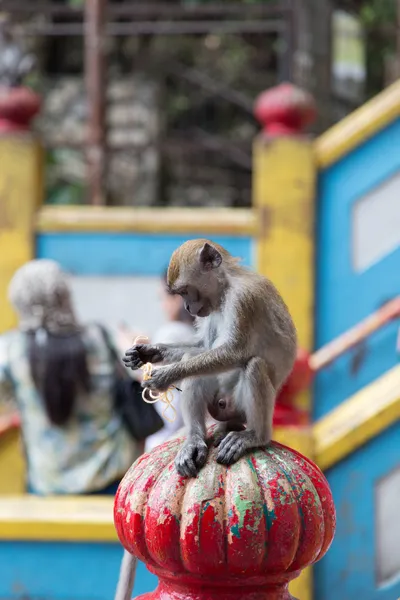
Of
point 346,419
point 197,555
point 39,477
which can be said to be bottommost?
point 39,477

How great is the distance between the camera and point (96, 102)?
9.32 m

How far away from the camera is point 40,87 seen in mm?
13047

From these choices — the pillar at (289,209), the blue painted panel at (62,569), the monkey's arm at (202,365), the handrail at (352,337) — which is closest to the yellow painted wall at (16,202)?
the pillar at (289,209)

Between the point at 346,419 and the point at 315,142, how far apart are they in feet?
9.97

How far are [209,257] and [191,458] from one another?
1.68 ft

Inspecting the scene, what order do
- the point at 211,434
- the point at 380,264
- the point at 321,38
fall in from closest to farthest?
the point at 211,434 → the point at 380,264 → the point at 321,38

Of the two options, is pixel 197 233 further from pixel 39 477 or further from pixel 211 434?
pixel 211 434

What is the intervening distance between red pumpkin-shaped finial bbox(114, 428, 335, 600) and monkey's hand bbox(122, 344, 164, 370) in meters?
0.24

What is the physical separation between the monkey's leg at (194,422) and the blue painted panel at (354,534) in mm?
1654

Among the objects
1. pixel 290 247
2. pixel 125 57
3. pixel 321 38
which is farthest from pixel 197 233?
pixel 125 57

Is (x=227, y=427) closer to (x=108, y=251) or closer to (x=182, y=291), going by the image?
(x=182, y=291)

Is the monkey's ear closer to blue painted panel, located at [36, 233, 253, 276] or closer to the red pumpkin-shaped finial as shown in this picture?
the red pumpkin-shaped finial

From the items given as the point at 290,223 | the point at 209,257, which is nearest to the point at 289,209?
the point at 290,223

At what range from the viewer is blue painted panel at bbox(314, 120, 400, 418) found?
6367mm
